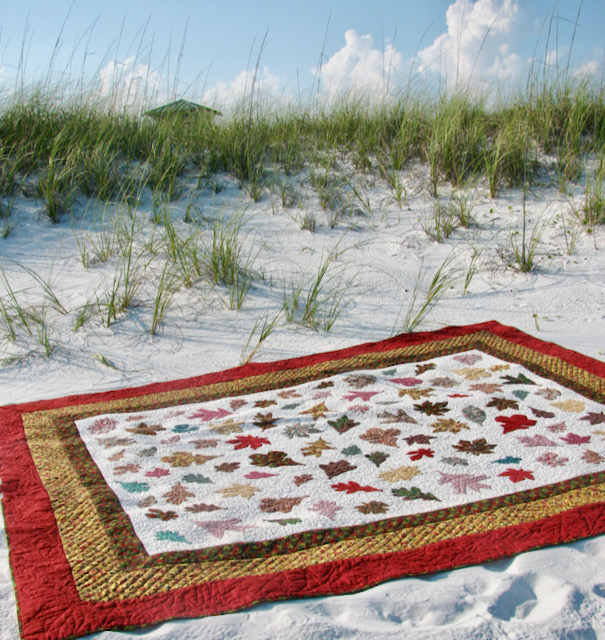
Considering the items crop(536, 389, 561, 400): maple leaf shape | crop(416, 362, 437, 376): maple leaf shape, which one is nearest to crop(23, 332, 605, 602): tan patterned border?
crop(536, 389, 561, 400): maple leaf shape

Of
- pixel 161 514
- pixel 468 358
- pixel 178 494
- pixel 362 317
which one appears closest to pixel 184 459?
pixel 178 494

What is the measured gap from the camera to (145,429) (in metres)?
2.54

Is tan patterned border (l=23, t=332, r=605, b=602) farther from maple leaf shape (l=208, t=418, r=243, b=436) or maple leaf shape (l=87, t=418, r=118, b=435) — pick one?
maple leaf shape (l=208, t=418, r=243, b=436)

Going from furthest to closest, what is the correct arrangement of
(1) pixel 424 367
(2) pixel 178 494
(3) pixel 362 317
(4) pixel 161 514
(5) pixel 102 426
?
(3) pixel 362 317 → (1) pixel 424 367 → (5) pixel 102 426 → (2) pixel 178 494 → (4) pixel 161 514

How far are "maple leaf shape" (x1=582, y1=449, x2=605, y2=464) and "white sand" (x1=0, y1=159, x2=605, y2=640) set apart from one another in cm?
39

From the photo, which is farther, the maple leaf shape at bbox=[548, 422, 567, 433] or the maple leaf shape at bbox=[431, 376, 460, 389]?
the maple leaf shape at bbox=[431, 376, 460, 389]

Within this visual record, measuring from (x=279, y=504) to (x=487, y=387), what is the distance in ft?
3.90

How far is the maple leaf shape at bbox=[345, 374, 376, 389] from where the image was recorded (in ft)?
9.34

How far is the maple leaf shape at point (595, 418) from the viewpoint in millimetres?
2433

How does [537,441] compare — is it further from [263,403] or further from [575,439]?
[263,403]

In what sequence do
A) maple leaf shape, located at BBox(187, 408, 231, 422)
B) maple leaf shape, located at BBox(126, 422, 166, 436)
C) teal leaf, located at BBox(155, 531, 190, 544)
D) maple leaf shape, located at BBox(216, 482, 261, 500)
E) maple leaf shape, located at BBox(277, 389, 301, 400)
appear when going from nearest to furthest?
1. teal leaf, located at BBox(155, 531, 190, 544)
2. maple leaf shape, located at BBox(216, 482, 261, 500)
3. maple leaf shape, located at BBox(126, 422, 166, 436)
4. maple leaf shape, located at BBox(187, 408, 231, 422)
5. maple leaf shape, located at BBox(277, 389, 301, 400)

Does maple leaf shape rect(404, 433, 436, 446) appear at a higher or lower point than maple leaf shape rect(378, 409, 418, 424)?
lower

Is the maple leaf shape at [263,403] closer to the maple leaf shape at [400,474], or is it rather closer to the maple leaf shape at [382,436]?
the maple leaf shape at [382,436]

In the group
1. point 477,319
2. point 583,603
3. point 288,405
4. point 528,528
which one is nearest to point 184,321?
point 288,405
